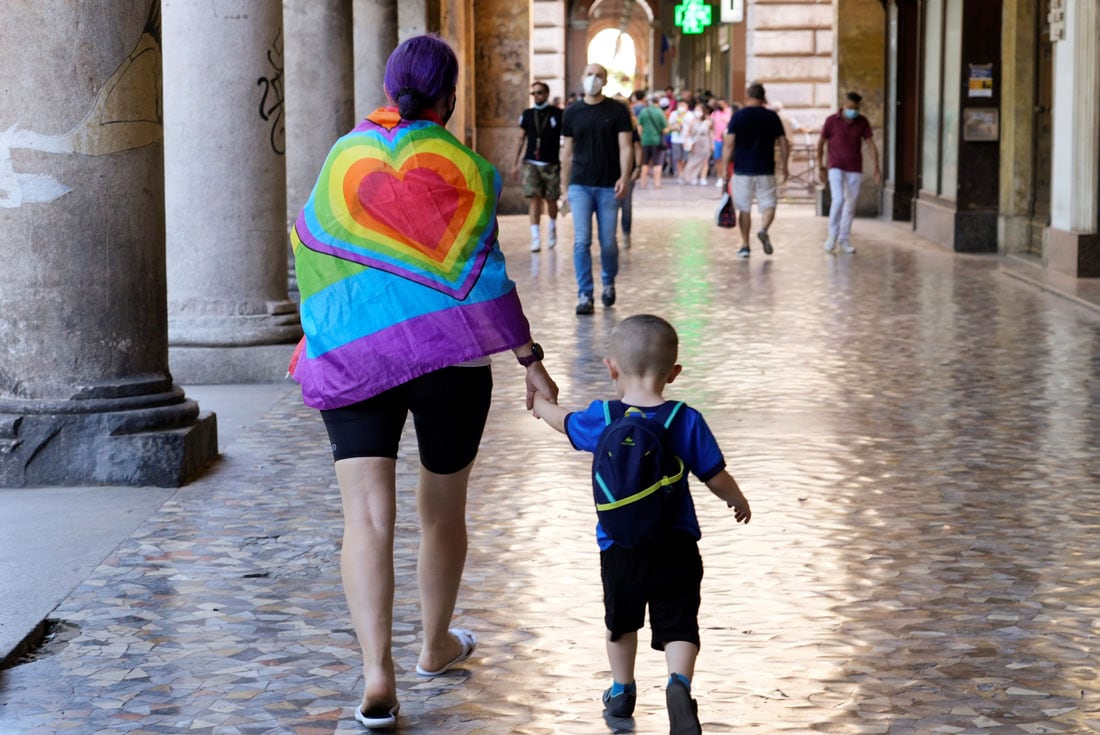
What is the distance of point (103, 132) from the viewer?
7.18 m

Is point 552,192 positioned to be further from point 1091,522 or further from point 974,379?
point 1091,522

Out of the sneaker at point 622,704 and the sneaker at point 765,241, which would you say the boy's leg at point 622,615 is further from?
the sneaker at point 765,241

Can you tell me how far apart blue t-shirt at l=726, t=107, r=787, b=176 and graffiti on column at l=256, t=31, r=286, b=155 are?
357 inches

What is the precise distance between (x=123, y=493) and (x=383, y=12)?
37.2ft

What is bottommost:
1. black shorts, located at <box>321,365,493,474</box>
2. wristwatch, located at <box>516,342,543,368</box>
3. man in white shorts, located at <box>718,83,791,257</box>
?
black shorts, located at <box>321,365,493,474</box>

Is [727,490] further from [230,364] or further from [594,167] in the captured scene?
[594,167]

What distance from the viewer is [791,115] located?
3469cm

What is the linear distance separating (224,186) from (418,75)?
594 cm

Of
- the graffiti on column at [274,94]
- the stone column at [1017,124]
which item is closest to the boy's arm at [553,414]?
the graffiti on column at [274,94]

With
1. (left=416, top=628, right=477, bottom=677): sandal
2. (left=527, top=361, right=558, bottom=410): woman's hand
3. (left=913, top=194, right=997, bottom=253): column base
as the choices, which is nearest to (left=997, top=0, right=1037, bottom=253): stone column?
(left=913, top=194, right=997, bottom=253): column base

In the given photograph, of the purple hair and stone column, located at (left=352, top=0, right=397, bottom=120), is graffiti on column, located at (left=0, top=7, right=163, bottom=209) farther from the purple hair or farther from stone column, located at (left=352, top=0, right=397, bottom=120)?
stone column, located at (left=352, top=0, right=397, bottom=120)

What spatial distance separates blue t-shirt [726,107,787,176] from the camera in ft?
61.7

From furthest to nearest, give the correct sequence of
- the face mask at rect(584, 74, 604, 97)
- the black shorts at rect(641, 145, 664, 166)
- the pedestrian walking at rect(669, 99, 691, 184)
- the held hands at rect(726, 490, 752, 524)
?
1. the pedestrian walking at rect(669, 99, 691, 184)
2. the black shorts at rect(641, 145, 664, 166)
3. the face mask at rect(584, 74, 604, 97)
4. the held hands at rect(726, 490, 752, 524)

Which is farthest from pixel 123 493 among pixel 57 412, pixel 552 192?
pixel 552 192
